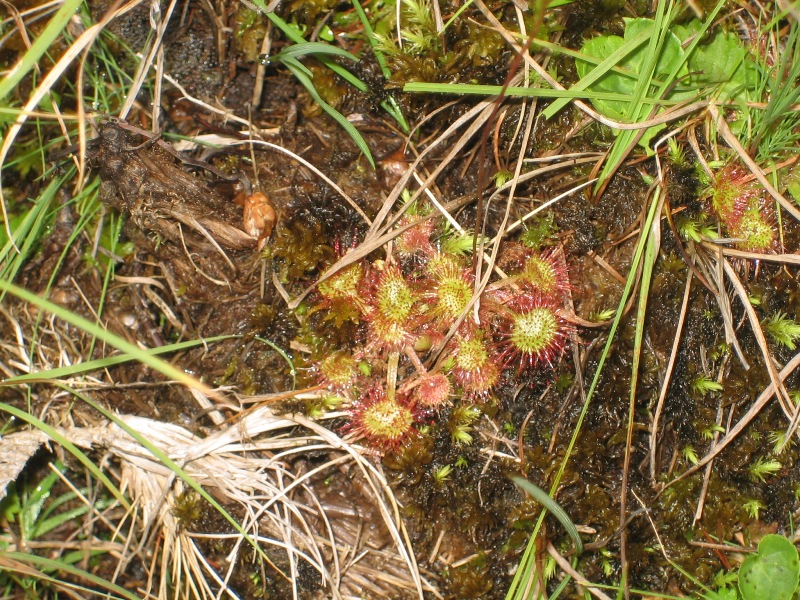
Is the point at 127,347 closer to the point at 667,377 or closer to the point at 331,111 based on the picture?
the point at 331,111

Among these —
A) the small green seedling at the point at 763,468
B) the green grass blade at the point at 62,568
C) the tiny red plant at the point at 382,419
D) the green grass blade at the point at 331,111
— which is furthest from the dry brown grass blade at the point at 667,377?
the green grass blade at the point at 62,568

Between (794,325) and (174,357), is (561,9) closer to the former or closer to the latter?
(794,325)

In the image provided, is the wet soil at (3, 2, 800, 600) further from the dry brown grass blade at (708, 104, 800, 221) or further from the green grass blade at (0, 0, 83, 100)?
the green grass blade at (0, 0, 83, 100)

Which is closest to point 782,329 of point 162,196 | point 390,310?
point 390,310

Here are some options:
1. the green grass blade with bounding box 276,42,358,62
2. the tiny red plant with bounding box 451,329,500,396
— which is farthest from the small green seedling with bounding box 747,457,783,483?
the green grass blade with bounding box 276,42,358,62

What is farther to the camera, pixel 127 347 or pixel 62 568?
pixel 62 568
